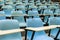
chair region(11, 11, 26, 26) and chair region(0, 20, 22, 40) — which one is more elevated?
chair region(0, 20, 22, 40)

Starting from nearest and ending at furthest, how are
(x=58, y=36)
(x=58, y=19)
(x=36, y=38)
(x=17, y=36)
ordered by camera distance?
(x=17, y=36), (x=36, y=38), (x=58, y=36), (x=58, y=19)

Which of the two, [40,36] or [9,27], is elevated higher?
[9,27]

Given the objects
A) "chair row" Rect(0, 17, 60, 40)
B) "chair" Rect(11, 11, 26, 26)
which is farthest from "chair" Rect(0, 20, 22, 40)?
"chair" Rect(11, 11, 26, 26)

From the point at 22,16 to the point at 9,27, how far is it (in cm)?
174

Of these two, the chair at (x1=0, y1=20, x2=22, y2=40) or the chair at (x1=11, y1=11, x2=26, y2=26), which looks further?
the chair at (x1=11, y1=11, x2=26, y2=26)

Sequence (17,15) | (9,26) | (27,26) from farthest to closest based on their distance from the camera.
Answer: (17,15) < (27,26) < (9,26)

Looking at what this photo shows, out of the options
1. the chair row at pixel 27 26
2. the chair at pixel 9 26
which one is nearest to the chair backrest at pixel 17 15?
the chair row at pixel 27 26

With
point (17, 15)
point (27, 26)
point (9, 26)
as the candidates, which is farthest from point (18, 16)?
point (9, 26)

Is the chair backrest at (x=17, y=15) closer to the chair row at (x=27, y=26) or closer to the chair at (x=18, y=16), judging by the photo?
the chair at (x=18, y=16)

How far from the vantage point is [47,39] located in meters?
3.16

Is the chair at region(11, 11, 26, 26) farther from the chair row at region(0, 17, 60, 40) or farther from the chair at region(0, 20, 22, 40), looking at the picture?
the chair at region(0, 20, 22, 40)

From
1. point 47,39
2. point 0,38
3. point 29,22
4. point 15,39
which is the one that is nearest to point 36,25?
point 29,22

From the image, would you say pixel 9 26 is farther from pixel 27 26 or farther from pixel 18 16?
pixel 18 16

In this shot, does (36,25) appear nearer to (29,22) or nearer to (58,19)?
(29,22)
